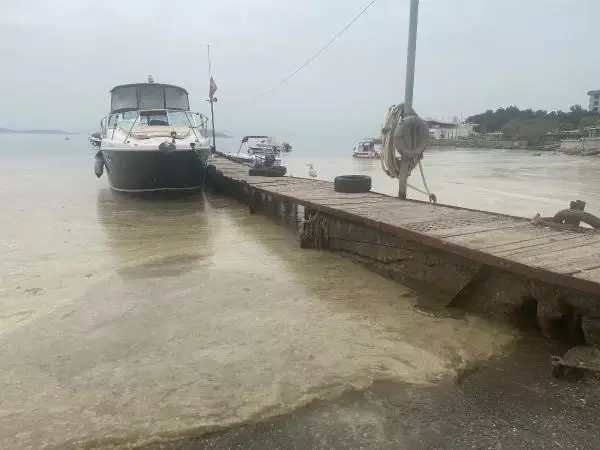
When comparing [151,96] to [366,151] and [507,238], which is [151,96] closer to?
[507,238]

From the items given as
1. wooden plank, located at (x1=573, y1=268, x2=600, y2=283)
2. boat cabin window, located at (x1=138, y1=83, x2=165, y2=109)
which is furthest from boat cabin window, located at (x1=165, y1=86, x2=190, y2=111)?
wooden plank, located at (x1=573, y1=268, x2=600, y2=283)

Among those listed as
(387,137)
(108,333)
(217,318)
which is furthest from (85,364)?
(387,137)

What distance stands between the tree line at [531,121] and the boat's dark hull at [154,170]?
2916 inches

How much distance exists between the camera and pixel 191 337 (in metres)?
4.52

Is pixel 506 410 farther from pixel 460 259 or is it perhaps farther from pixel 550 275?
pixel 460 259

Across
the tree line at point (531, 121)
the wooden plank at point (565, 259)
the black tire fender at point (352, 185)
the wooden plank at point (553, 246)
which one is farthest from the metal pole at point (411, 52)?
the tree line at point (531, 121)

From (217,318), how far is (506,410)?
289cm

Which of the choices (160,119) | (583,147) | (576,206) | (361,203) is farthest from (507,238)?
(583,147)

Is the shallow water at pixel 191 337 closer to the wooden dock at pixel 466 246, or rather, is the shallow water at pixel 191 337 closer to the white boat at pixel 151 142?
the wooden dock at pixel 466 246

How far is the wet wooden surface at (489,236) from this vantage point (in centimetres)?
383

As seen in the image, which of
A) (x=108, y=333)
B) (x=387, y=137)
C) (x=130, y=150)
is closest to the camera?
(x=108, y=333)

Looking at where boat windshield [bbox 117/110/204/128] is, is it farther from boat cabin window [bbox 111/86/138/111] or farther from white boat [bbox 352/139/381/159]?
white boat [bbox 352/139/381/159]

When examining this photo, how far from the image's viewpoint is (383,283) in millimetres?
6027

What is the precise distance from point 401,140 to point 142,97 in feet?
34.7
